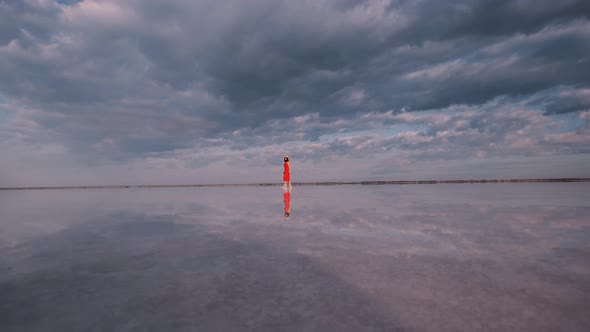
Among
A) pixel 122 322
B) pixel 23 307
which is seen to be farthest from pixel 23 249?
pixel 122 322

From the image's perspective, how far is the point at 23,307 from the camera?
3.27 meters

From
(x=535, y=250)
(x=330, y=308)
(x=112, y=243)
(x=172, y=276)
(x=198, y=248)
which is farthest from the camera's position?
(x=112, y=243)

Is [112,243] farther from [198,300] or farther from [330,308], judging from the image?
[330,308]

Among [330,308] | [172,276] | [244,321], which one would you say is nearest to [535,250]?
[330,308]

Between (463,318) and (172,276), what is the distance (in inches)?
144

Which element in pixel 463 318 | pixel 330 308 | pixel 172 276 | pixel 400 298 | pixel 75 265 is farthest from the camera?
pixel 75 265

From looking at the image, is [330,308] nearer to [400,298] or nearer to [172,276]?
[400,298]

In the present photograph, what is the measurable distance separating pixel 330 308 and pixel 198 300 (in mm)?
1497

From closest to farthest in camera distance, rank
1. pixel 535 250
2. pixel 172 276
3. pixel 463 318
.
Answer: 1. pixel 463 318
2. pixel 172 276
3. pixel 535 250

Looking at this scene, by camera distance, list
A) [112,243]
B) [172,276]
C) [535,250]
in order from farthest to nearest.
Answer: [112,243] < [535,250] < [172,276]

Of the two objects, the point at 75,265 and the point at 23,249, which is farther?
the point at 23,249

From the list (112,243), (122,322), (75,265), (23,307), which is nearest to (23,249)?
(112,243)

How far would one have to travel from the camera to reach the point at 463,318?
9.19ft

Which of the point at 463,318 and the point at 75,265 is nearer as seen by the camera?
the point at 463,318
